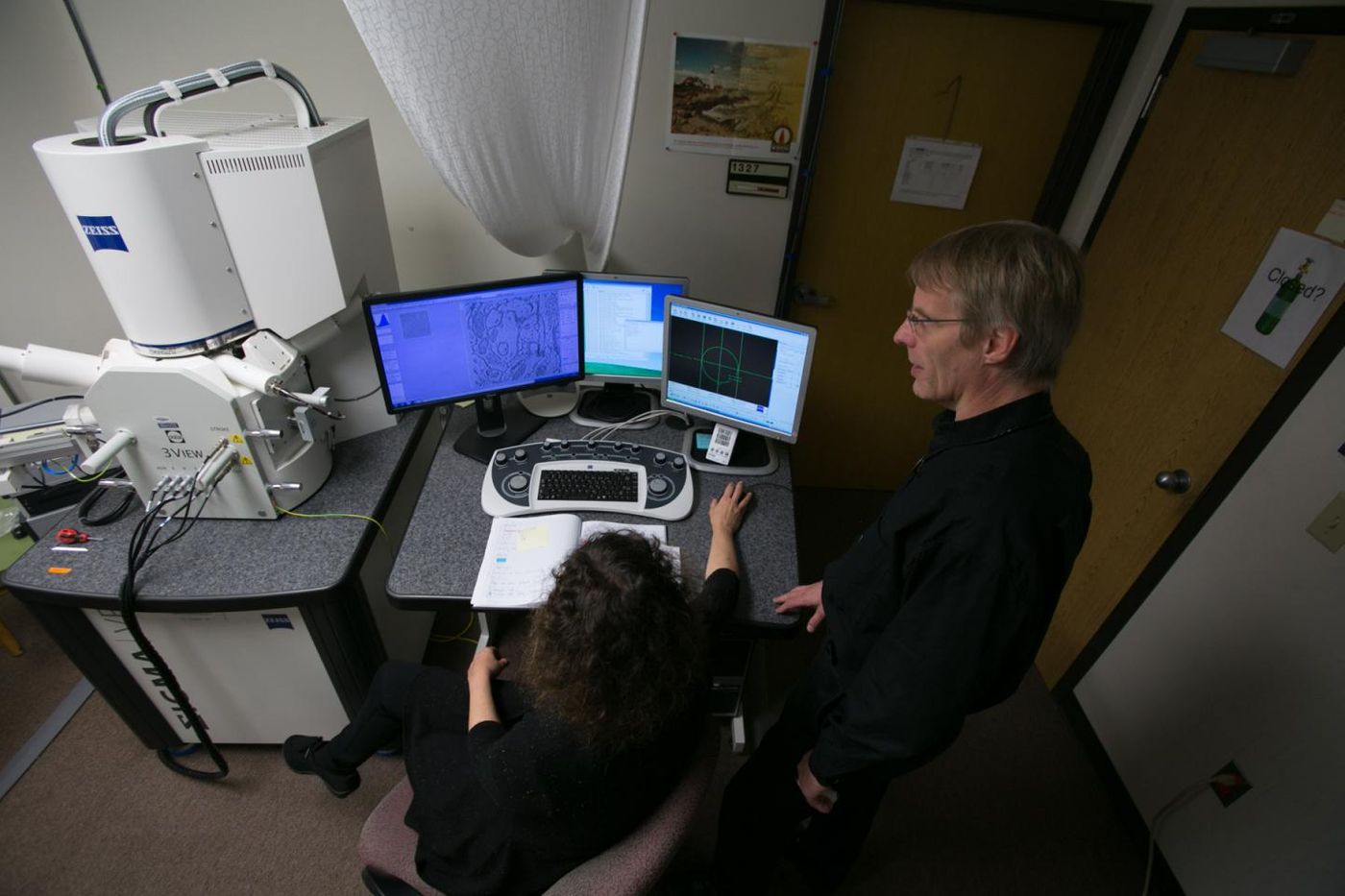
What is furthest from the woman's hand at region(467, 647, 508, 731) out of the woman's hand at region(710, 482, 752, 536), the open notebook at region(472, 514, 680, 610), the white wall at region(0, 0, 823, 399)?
the white wall at region(0, 0, 823, 399)

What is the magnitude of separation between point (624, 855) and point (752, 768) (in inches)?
24.7

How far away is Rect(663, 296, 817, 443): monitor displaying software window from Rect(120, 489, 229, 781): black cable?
1106 millimetres

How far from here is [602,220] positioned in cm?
141

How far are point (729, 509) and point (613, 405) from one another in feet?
1.85

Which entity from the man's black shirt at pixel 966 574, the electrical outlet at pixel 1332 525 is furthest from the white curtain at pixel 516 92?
the electrical outlet at pixel 1332 525

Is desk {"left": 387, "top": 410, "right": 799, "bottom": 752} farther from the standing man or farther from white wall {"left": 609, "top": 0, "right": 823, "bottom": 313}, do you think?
white wall {"left": 609, "top": 0, "right": 823, "bottom": 313}

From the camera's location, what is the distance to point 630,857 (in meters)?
0.79

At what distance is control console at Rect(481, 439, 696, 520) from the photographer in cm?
146

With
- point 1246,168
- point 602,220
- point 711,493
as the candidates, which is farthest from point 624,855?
point 1246,168

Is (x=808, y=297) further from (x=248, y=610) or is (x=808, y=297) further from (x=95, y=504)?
(x=95, y=504)

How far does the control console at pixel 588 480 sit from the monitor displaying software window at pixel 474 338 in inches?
8.0

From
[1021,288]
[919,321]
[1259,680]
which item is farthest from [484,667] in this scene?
[1259,680]

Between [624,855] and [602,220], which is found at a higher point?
[602,220]

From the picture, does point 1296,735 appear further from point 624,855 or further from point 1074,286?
point 624,855
